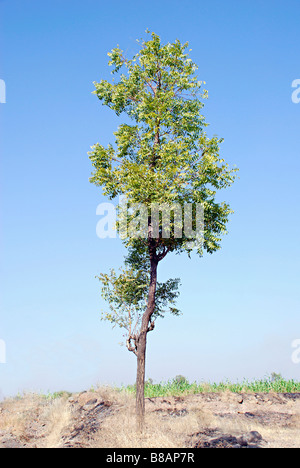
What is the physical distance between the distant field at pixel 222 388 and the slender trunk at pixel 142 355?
382 inches

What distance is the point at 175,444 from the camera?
→ 15477 millimetres

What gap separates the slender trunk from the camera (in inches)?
727

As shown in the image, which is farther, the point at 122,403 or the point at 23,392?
the point at 23,392

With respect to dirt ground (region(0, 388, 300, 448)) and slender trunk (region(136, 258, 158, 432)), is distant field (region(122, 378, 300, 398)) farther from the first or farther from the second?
slender trunk (region(136, 258, 158, 432))

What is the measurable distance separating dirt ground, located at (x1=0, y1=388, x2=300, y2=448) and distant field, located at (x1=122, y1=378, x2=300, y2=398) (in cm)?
168

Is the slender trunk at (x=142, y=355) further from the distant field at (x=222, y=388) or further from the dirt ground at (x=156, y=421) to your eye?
the distant field at (x=222, y=388)

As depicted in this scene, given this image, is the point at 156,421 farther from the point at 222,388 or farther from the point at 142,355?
the point at 222,388

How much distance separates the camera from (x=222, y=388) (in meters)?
28.8

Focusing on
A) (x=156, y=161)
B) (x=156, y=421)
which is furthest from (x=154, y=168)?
(x=156, y=421)

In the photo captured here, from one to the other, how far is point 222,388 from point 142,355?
1212 cm

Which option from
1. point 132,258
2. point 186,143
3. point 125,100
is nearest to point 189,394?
point 132,258

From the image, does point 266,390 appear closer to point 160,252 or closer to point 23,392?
point 160,252

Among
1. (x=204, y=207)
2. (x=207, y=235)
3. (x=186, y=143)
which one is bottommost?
(x=207, y=235)
